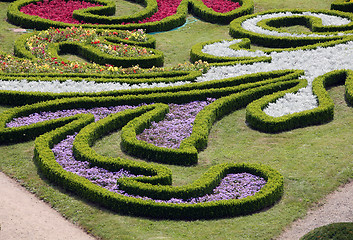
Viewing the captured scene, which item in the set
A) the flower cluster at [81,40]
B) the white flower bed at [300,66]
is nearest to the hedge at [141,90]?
the white flower bed at [300,66]

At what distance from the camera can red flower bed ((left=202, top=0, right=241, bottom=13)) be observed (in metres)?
31.2

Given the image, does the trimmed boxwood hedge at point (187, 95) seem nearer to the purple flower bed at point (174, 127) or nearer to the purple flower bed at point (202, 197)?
the purple flower bed at point (174, 127)

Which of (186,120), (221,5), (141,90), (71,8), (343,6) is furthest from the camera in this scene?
(221,5)

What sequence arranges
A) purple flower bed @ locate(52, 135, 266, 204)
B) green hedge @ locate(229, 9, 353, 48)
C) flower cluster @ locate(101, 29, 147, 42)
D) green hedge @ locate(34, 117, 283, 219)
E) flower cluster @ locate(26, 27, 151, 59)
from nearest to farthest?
green hedge @ locate(34, 117, 283, 219)
purple flower bed @ locate(52, 135, 266, 204)
flower cluster @ locate(26, 27, 151, 59)
green hedge @ locate(229, 9, 353, 48)
flower cluster @ locate(101, 29, 147, 42)

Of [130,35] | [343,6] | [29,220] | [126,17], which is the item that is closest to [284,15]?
[343,6]

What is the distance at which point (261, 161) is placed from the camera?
53.1 feet

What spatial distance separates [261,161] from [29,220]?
705 centimetres

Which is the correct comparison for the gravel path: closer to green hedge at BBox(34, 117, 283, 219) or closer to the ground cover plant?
the ground cover plant

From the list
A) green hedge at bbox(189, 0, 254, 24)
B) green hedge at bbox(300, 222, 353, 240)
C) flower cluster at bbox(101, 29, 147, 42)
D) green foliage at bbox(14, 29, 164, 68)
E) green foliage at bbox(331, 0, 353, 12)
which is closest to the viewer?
green hedge at bbox(300, 222, 353, 240)

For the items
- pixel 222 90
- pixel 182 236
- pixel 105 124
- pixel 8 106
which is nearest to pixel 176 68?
pixel 222 90

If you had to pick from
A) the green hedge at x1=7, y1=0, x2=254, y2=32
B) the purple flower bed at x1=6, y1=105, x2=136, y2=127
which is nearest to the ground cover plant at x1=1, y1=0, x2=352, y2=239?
the purple flower bed at x1=6, y1=105, x2=136, y2=127

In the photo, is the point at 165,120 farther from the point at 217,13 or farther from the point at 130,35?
the point at 217,13

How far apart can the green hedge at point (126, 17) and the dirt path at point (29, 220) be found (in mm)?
14680

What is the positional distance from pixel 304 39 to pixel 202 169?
12478mm
